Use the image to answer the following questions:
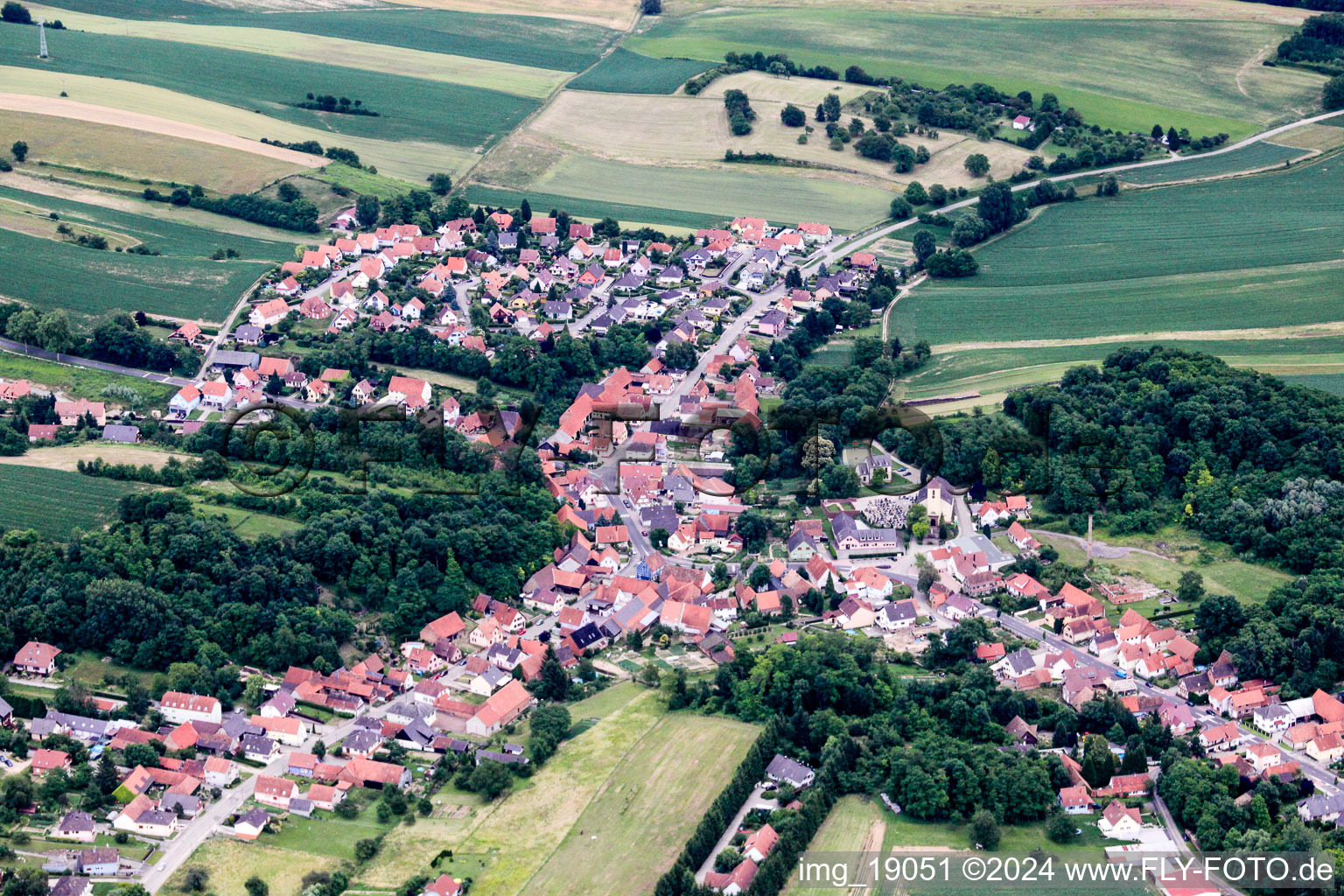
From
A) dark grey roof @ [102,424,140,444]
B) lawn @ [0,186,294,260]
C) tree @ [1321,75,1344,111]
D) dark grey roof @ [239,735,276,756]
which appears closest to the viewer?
dark grey roof @ [239,735,276,756]

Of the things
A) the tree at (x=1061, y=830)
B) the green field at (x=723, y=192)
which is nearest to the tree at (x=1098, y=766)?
the tree at (x=1061, y=830)

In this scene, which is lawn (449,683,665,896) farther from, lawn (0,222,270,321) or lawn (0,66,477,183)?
lawn (0,66,477,183)

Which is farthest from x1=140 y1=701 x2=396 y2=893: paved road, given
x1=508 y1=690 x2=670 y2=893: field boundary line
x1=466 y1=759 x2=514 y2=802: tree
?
x1=508 y1=690 x2=670 y2=893: field boundary line

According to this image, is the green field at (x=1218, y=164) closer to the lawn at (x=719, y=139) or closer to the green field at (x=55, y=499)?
the lawn at (x=719, y=139)

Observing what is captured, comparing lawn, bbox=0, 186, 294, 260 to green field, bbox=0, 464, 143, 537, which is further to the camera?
lawn, bbox=0, 186, 294, 260

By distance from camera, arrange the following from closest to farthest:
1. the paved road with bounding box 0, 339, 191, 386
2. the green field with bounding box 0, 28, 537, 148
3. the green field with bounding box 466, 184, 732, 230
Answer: the paved road with bounding box 0, 339, 191, 386
the green field with bounding box 466, 184, 732, 230
the green field with bounding box 0, 28, 537, 148

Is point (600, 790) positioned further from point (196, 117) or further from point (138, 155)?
point (196, 117)
